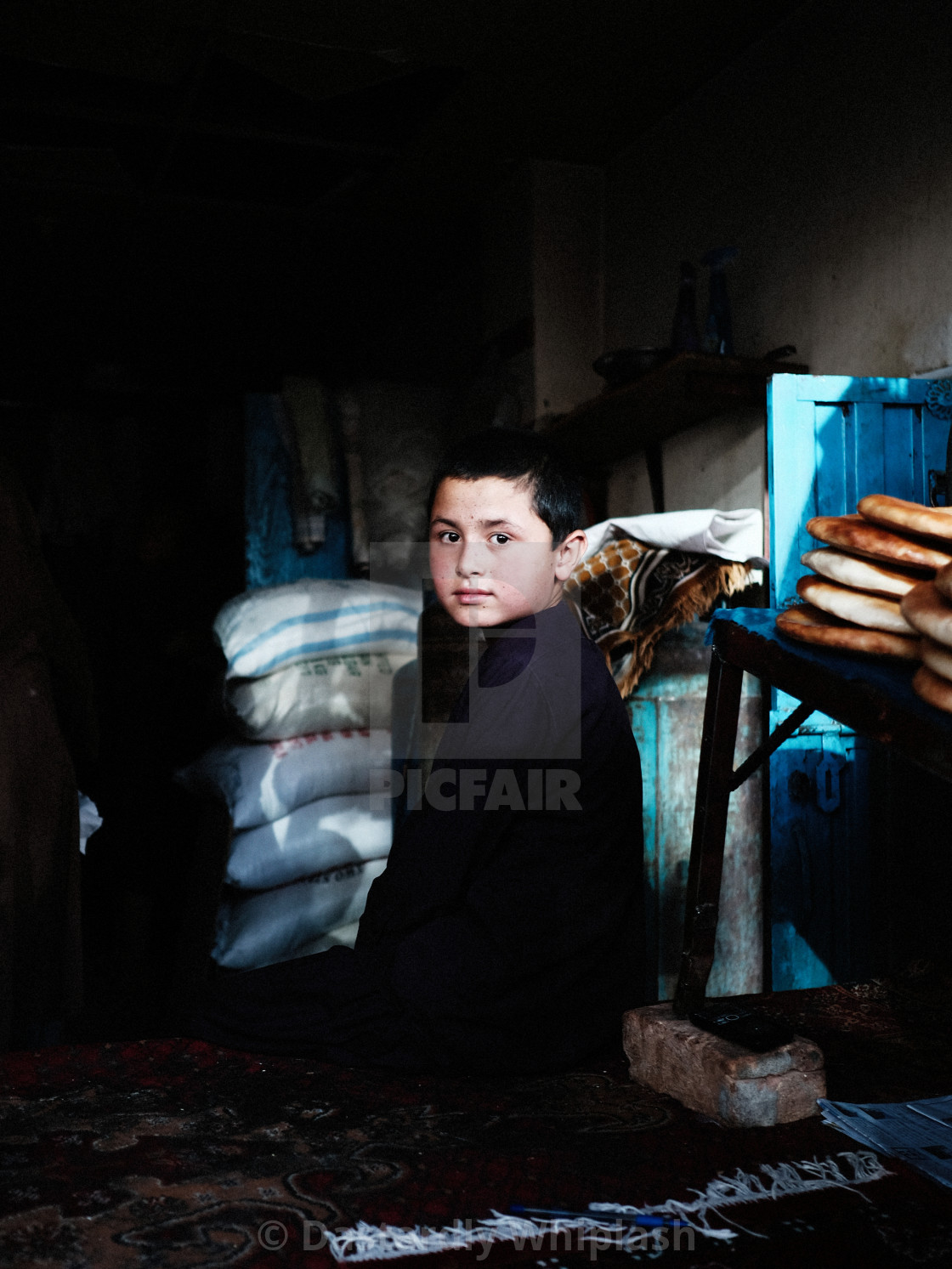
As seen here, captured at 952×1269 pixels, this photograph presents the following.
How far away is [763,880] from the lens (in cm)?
277

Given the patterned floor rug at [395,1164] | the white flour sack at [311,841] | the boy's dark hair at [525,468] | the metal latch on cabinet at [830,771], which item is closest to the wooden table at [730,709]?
the patterned floor rug at [395,1164]

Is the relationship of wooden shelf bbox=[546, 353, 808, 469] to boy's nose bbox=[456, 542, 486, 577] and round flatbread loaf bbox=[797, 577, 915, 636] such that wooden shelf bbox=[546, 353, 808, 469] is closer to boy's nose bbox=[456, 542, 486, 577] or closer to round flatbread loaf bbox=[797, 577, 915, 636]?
boy's nose bbox=[456, 542, 486, 577]

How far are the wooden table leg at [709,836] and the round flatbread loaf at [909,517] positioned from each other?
331 mm

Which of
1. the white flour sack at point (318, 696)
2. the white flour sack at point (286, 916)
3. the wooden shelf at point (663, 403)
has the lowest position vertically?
the white flour sack at point (286, 916)

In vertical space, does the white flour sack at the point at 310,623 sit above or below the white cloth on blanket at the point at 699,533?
below

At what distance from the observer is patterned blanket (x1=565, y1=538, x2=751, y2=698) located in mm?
2814

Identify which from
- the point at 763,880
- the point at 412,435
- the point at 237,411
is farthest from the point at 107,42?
the point at 763,880

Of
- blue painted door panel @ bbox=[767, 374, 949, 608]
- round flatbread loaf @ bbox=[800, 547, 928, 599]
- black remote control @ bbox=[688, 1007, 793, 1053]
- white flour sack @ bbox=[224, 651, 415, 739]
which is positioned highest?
blue painted door panel @ bbox=[767, 374, 949, 608]

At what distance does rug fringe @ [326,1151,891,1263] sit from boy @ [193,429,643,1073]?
13.9 inches

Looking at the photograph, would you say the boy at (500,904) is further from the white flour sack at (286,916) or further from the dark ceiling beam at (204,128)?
the dark ceiling beam at (204,128)

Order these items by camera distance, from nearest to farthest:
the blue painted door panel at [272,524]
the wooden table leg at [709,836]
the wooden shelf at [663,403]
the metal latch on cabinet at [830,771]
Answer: the wooden table leg at [709,836], the metal latch on cabinet at [830,771], the wooden shelf at [663,403], the blue painted door panel at [272,524]

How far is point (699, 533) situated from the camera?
277cm

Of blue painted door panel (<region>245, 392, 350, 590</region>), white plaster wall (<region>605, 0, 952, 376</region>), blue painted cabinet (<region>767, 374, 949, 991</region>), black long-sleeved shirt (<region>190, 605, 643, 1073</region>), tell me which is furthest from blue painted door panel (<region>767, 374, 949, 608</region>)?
blue painted door panel (<region>245, 392, 350, 590</region>)

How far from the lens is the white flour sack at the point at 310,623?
3.13 metres
